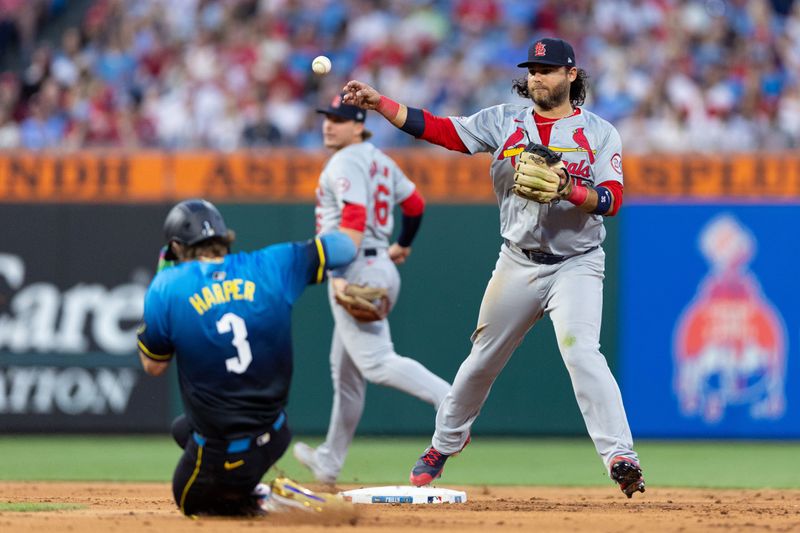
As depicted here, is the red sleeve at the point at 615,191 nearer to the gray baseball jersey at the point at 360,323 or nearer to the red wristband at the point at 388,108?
the red wristband at the point at 388,108

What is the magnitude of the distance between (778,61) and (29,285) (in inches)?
313

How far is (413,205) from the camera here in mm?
8539

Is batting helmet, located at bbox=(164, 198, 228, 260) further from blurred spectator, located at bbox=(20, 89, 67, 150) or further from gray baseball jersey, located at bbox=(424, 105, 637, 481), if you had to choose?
blurred spectator, located at bbox=(20, 89, 67, 150)

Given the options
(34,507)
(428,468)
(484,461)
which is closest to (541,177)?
(428,468)

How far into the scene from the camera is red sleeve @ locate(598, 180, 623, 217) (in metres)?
6.46

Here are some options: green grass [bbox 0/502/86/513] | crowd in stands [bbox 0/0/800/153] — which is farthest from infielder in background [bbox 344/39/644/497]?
crowd in stands [bbox 0/0/800/153]

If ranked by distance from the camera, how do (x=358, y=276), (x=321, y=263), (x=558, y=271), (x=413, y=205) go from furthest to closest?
(x=413, y=205)
(x=358, y=276)
(x=558, y=271)
(x=321, y=263)

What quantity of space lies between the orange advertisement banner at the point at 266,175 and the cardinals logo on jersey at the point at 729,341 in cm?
103

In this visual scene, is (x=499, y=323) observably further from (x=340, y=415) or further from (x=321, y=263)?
(x=340, y=415)

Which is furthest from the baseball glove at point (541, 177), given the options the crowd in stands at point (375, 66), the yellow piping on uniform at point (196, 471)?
the crowd in stands at point (375, 66)

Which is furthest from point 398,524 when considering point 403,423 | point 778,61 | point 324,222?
point 778,61

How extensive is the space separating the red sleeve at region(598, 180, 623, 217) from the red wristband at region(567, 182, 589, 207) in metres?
0.19

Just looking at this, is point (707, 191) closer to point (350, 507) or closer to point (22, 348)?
point (22, 348)

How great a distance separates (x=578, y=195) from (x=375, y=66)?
8.85 meters
